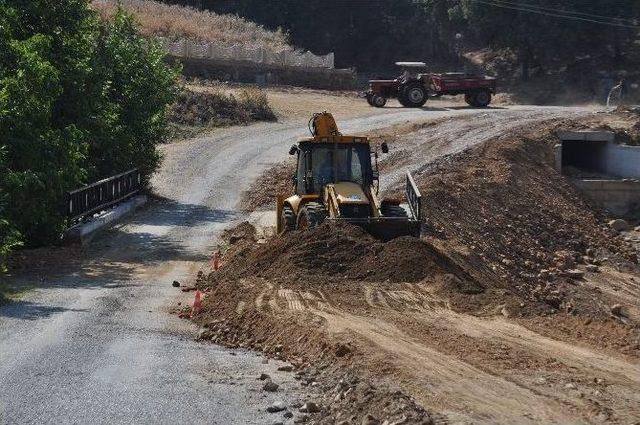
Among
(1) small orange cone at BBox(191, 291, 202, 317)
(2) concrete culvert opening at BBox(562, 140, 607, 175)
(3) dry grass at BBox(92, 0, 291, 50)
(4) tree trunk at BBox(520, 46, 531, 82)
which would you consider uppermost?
(3) dry grass at BBox(92, 0, 291, 50)

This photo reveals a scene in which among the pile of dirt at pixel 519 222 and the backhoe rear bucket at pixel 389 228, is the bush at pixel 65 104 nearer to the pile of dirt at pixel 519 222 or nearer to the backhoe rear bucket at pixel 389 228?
the backhoe rear bucket at pixel 389 228

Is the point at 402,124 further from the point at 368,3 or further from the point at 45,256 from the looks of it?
the point at 368,3

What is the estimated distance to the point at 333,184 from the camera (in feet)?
79.3

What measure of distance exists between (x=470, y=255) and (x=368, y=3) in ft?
184

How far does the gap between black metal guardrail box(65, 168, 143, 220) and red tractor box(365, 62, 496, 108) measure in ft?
70.4

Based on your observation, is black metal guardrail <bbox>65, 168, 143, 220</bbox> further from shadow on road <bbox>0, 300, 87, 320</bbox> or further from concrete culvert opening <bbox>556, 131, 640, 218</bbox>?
concrete culvert opening <bbox>556, 131, 640, 218</bbox>

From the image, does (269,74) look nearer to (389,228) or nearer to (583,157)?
(583,157)

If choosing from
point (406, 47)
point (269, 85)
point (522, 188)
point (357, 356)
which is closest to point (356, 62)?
point (406, 47)

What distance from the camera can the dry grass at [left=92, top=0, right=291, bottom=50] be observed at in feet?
224

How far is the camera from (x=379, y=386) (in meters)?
13.0

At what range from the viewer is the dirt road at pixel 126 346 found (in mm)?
12836

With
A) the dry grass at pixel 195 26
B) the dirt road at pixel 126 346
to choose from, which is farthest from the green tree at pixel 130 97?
the dry grass at pixel 195 26

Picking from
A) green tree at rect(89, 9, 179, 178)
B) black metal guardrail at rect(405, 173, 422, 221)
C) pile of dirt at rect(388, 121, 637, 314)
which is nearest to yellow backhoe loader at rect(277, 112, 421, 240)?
black metal guardrail at rect(405, 173, 422, 221)

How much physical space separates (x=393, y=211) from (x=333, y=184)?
1.39 metres
